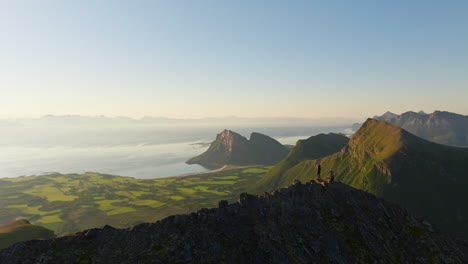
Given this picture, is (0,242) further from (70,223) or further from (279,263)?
(70,223)

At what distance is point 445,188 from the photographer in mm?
155875

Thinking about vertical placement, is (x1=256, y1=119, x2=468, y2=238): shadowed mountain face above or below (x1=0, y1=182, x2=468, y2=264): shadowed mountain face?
below

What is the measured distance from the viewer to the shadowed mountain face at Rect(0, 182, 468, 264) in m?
41.6

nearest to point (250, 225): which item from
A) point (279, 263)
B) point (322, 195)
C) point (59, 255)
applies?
point (279, 263)

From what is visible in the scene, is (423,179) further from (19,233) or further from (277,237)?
(19,233)

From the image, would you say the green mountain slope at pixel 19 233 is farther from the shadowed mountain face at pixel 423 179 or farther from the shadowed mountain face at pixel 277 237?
the shadowed mountain face at pixel 423 179

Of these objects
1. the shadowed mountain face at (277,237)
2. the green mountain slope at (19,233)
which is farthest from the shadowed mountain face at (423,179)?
the green mountain slope at (19,233)

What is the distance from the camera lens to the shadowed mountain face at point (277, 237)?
1636 inches

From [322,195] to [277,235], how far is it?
55.8ft

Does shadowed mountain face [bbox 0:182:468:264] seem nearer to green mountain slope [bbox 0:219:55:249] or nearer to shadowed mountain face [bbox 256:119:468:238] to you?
green mountain slope [bbox 0:219:55:249]

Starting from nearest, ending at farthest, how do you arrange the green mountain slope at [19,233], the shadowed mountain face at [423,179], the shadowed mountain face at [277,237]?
the shadowed mountain face at [277,237], the green mountain slope at [19,233], the shadowed mountain face at [423,179]

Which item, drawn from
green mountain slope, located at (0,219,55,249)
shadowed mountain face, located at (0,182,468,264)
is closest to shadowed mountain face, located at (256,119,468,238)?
shadowed mountain face, located at (0,182,468,264)

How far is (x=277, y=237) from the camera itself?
47.9 m

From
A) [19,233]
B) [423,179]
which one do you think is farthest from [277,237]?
[423,179]
